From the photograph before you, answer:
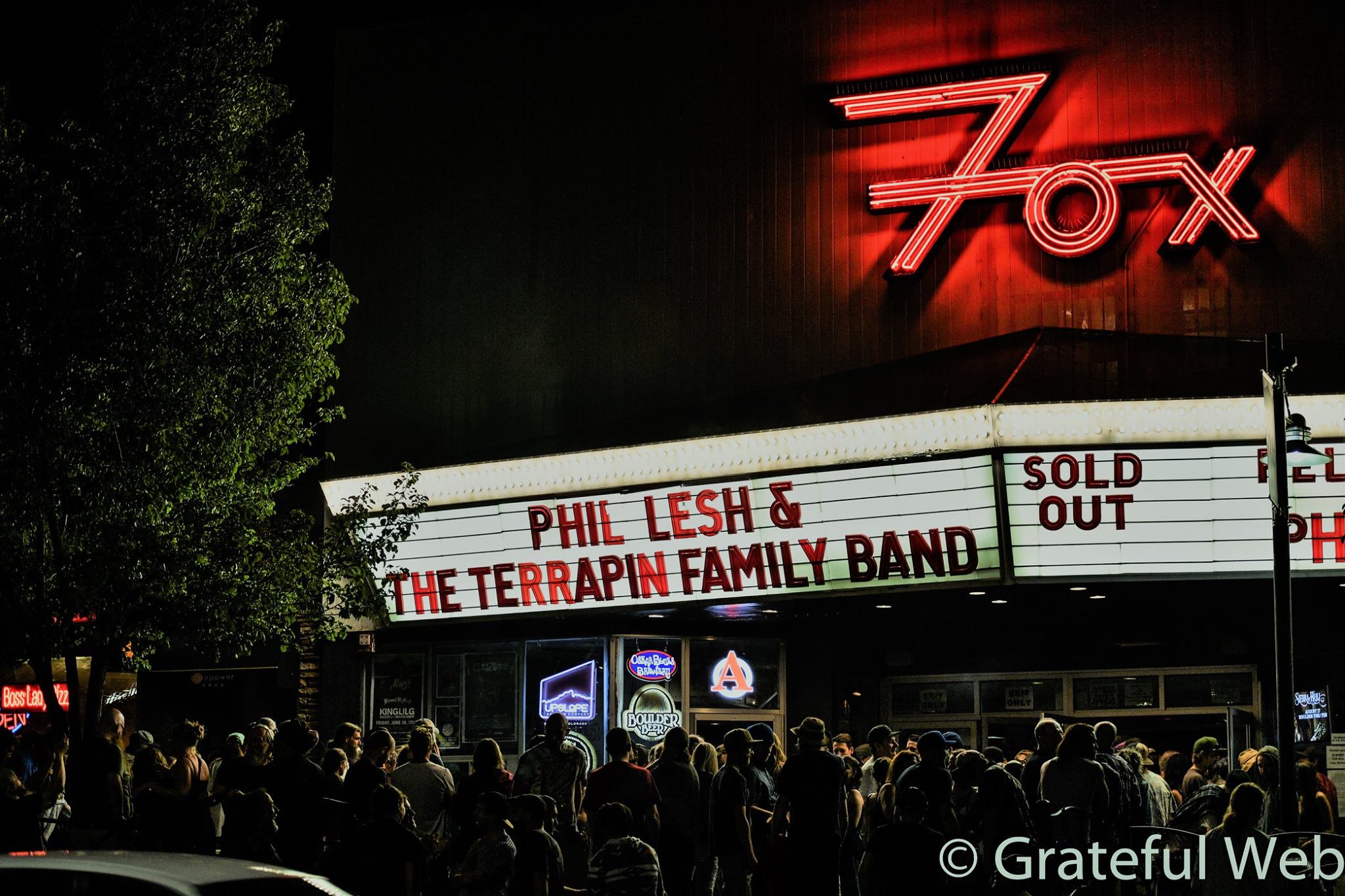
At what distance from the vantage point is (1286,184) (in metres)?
16.1

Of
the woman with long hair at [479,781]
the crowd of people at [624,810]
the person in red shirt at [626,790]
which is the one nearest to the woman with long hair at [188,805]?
the crowd of people at [624,810]

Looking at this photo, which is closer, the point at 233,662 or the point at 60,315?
the point at 60,315

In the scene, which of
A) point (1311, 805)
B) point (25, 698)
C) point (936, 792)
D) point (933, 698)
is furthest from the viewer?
point (25, 698)

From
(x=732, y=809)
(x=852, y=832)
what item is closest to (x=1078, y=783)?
(x=852, y=832)

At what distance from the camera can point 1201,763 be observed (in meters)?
13.7

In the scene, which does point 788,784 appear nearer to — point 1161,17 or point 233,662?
point 1161,17

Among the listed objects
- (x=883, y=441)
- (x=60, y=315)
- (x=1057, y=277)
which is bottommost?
(x=883, y=441)

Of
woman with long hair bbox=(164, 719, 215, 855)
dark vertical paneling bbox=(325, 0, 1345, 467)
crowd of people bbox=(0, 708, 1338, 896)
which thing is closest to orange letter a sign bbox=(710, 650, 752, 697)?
dark vertical paneling bbox=(325, 0, 1345, 467)

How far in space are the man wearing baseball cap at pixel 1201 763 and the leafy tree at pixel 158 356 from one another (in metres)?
8.84

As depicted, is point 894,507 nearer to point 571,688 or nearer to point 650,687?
point 650,687

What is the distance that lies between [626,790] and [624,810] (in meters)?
2.34

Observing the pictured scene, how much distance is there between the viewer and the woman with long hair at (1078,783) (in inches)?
433

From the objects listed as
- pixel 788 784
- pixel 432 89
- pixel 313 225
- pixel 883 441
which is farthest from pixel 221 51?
pixel 788 784

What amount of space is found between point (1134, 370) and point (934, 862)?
7.69 metres
